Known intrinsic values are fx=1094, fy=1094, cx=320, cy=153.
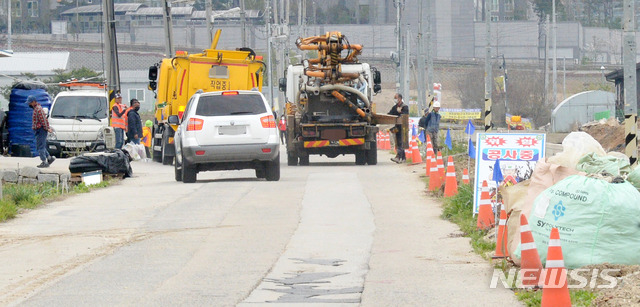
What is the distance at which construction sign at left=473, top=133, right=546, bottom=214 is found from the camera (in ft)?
45.7

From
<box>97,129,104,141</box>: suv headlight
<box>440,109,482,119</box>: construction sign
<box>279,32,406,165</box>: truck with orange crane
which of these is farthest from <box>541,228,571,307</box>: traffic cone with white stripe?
<box>440,109,482,119</box>: construction sign

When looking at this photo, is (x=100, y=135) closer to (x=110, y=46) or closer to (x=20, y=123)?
(x=20, y=123)

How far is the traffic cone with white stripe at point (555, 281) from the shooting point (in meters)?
7.83

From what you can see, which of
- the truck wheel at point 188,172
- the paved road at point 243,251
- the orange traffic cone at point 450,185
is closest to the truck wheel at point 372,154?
the truck wheel at point 188,172

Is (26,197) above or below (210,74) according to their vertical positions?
below

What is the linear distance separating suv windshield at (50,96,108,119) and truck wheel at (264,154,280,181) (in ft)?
40.7

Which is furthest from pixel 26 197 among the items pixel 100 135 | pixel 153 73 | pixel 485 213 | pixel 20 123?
pixel 153 73

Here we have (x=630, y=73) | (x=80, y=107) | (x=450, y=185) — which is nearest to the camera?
(x=630, y=73)

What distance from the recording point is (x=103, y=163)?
23.4 metres

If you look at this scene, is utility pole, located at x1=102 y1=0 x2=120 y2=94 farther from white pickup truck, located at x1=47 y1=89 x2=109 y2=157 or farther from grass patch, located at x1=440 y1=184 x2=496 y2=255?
grass patch, located at x1=440 y1=184 x2=496 y2=255

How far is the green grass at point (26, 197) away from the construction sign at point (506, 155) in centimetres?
667

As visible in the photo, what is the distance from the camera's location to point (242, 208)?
16.1m

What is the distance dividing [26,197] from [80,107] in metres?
15.4

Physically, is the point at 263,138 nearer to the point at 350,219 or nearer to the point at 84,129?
the point at 350,219
